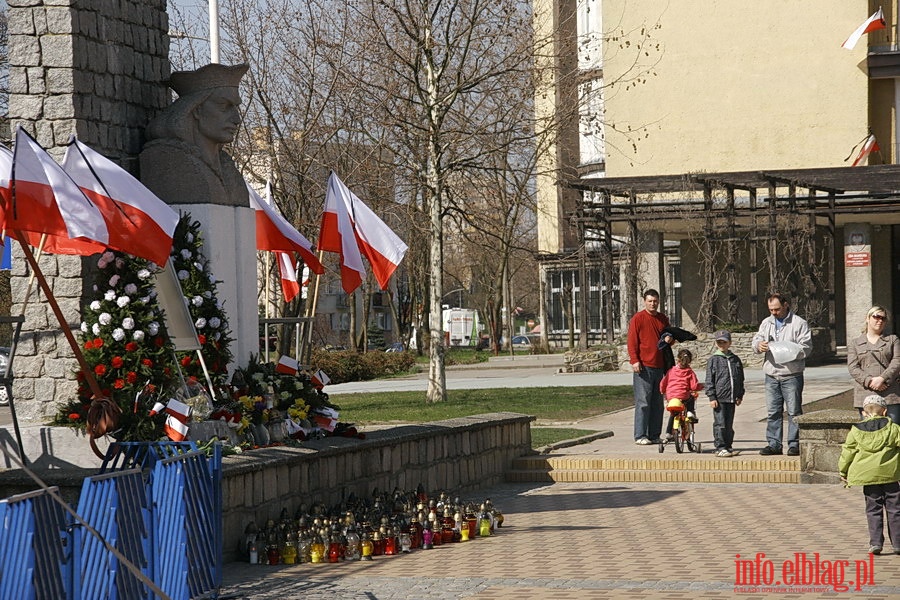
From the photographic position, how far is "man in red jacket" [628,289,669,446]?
1706cm

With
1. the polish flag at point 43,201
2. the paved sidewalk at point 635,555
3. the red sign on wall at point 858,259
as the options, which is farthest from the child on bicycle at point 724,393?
the red sign on wall at point 858,259

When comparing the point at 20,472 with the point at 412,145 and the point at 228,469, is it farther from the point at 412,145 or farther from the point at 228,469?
the point at 412,145

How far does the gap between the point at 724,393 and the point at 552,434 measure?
3461mm

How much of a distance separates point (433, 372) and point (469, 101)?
19.3 feet

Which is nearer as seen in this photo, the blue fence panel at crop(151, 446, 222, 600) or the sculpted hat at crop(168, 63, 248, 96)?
the blue fence panel at crop(151, 446, 222, 600)

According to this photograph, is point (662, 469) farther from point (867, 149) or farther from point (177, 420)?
point (867, 149)

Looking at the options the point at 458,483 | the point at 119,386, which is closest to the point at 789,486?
the point at 458,483

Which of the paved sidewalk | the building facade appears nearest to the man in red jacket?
the paved sidewalk

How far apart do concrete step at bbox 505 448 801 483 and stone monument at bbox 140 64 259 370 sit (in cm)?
412

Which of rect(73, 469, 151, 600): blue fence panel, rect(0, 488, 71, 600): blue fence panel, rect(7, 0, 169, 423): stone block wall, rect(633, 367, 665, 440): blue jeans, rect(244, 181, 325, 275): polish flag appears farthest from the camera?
rect(633, 367, 665, 440): blue jeans

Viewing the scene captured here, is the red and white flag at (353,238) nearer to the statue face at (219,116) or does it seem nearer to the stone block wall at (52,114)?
the statue face at (219,116)

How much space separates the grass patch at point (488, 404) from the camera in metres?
21.6

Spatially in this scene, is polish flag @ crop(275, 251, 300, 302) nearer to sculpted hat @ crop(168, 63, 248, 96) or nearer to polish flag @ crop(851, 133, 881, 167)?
sculpted hat @ crop(168, 63, 248, 96)

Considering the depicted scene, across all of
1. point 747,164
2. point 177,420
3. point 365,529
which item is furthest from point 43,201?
point 747,164
